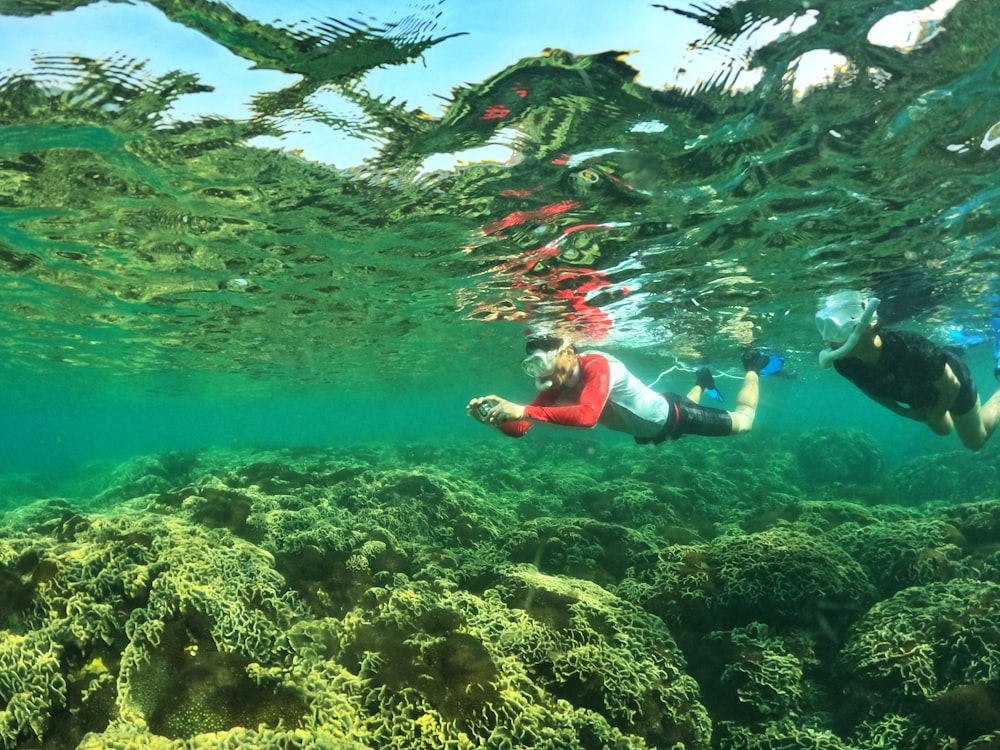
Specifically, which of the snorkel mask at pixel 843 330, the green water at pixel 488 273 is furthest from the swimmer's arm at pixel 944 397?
the green water at pixel 488 273

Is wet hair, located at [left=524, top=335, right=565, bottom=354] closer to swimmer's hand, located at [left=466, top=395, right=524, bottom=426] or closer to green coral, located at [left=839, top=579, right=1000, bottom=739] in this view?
swimmer's hand, located at [left=466, top=395, right=524, bottom=426]

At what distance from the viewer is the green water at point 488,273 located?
4.38 metres

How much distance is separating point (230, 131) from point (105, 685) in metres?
7.37

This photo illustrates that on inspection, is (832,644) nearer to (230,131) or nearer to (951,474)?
(230,131)

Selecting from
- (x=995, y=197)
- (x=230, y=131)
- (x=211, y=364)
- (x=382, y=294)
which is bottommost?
(x=211, y=364)

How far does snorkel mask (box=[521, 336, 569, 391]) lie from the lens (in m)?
7.51

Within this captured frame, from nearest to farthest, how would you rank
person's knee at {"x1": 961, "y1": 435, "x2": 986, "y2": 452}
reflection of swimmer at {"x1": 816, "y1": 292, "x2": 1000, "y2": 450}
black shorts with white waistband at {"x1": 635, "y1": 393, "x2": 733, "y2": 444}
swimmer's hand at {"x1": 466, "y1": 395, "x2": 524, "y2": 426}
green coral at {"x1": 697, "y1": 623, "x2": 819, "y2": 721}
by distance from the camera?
green coral at {"x1": 697, "y1": 623, "x2": 819, "y2": 721}
swimmer's hand at {"x1": 466, "y1": 395, "x2": 524, "y2": 426}
reflection of swimmer at {"x1": 816, "y1": 292, "x2": 1000, "y2": 450}
person's knee at {"x1": 961, "y1": 435, "x2": 986, "y2": 452}
black shorts with white waistband at {"x1": 635, "y1": 393, "x2": 733, "y2": 444}

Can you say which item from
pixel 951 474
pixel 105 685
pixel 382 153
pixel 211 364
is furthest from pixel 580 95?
pixel 211 364

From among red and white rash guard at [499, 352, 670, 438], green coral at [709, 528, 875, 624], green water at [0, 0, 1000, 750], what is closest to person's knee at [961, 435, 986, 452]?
green water at [0, 0, 1000, 750]

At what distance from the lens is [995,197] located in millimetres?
11039

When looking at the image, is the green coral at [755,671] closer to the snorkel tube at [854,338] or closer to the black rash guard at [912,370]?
the snorkel tube at [854,338]

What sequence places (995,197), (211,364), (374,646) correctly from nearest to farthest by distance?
(374,646), (995,197), (211,364)

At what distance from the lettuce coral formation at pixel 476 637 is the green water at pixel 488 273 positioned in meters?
0.03

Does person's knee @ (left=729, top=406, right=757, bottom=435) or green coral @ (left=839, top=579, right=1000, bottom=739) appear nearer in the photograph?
green coral @ (left=839, top=579, right=1000, bottom=739)
